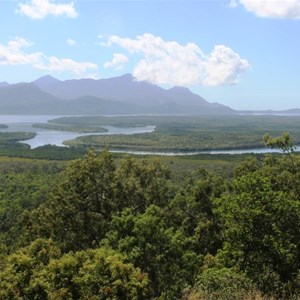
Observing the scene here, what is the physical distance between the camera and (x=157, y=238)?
1572cm

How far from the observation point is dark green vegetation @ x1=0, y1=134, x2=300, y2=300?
39.9ft

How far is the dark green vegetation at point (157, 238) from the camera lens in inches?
479

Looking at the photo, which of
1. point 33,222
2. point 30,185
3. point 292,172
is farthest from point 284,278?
point 30,185

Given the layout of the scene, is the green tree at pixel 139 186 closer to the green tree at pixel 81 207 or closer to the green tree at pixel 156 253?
the green tree at pixel 81 207

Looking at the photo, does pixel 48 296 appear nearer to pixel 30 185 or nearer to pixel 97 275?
pixel 97 275

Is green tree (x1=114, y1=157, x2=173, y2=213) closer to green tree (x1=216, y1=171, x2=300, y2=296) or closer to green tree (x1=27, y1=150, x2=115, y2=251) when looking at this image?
green tree (x1=27, y1=150, x2=115, y2=251)

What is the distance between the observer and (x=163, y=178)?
2162 centimetres

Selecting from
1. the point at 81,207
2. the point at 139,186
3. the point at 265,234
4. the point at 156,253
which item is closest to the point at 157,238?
the point at 156,253

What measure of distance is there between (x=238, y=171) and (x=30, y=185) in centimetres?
3805

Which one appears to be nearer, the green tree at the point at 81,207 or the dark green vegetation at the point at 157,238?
the dark green vegetation at the point at 157,238

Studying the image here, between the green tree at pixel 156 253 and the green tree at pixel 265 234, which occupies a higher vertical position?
the green tree at pixel 265 234

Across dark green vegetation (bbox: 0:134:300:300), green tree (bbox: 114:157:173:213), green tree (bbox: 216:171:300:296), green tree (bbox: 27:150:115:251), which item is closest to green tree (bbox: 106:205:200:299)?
dark green vegetation (bbox: 0:134:300:300)

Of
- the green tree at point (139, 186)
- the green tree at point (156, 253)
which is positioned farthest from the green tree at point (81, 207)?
the green tree at point (156, 253)

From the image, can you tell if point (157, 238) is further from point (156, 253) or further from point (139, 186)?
point (139, 186)
